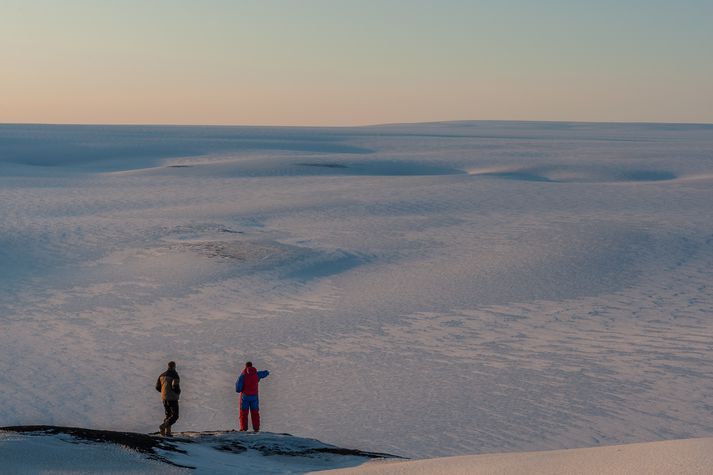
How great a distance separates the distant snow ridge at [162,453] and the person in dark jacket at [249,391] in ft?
2.86

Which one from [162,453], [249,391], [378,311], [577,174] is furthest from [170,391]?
[577,174]

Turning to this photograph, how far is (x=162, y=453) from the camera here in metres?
7.68

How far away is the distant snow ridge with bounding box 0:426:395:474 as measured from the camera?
6984mm

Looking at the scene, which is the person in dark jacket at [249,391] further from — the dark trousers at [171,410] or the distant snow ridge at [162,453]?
the distant snow ridge at [162,453]

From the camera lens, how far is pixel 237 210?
28969 mm

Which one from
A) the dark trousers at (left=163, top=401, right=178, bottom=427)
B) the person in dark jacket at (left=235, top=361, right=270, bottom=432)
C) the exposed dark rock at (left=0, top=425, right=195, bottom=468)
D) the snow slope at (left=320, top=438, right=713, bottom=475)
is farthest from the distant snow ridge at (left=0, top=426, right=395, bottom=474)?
the snow slope at (left=320, top=438, right=713, bottom=475)

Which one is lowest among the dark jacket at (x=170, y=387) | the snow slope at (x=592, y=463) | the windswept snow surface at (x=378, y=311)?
the windswept snow surface at (x=378, y=311)

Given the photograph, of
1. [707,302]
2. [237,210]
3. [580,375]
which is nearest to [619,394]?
[580,375]

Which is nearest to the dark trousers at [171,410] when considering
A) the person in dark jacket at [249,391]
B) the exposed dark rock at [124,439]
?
the person in dark jacket at [249,391]

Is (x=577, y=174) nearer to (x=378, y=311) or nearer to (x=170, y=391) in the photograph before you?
(x=378, y=311)

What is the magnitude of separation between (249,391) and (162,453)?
2.45 m

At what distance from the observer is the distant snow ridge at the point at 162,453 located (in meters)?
6.98

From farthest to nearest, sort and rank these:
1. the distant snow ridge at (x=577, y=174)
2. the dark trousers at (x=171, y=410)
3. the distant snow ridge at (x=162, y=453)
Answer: the distant snow ridge at (x=577, y=174), the dark trousers at (x=171, y=410), the distant snow ridge at (x=162, y=453)

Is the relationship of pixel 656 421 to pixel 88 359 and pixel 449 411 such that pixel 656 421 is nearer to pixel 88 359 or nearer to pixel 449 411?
pixel 449 411
